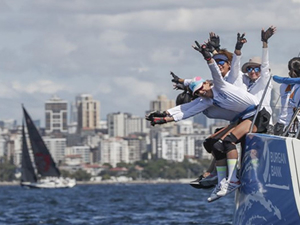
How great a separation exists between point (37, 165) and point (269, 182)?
71.3 m

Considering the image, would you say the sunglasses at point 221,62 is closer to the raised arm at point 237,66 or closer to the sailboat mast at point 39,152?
the raised arm at point 237,66

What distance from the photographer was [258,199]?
7484mm

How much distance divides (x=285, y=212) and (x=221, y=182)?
131cm

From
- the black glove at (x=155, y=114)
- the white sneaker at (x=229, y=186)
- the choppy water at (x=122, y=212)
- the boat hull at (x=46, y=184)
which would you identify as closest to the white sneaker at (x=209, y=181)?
the white sneaker at (x=229, y=186)

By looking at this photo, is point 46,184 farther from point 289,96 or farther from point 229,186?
point 229,186

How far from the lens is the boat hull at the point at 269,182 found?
664 centimetres

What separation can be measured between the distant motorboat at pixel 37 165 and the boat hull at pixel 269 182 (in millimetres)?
65414

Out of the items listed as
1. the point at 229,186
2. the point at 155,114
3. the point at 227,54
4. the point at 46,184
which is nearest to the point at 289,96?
the point at 227,54

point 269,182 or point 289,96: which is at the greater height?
point 289,96

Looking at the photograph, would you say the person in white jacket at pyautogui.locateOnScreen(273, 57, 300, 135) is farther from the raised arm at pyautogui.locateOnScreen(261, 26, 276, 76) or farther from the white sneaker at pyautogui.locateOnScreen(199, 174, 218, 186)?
the white sneaker at pyautogui.locateOnScreen(199, 174, 218, 186)

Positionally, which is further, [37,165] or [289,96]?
[37,165]

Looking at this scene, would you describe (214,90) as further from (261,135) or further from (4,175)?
(4,175)

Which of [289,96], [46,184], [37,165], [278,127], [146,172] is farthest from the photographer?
[146,172]

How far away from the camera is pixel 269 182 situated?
7156 millimetres
